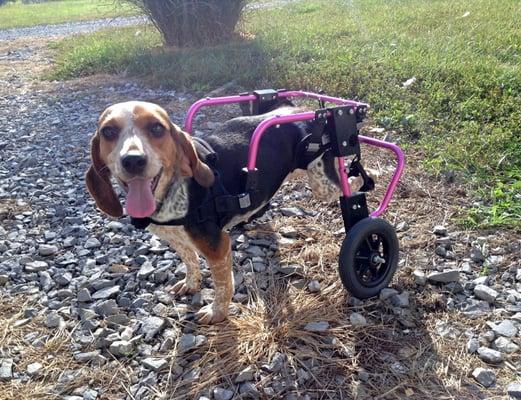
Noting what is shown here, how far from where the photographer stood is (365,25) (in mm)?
10992

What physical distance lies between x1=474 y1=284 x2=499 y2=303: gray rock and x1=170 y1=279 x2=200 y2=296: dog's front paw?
1.92m

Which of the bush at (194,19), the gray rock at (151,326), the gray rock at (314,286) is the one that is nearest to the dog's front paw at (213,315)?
the gray rock at (151,326)

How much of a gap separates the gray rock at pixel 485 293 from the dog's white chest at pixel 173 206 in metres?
2.00

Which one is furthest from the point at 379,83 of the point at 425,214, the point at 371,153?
the point at 425,214

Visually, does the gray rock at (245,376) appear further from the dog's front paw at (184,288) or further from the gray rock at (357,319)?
the dog's front paw at (184,288)

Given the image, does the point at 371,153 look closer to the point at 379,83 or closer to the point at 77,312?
→ the point at 379,83

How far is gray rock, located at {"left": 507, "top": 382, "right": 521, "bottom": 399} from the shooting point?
270cm

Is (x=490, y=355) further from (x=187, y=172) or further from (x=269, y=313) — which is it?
(x=187, y=172)

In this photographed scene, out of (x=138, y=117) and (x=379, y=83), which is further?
(x=379, y=83)

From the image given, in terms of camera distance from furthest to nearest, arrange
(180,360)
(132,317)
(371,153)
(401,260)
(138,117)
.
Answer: (371,153) < (401,260) < (132,317) < (180,360) < (138,117)

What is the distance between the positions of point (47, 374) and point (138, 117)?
5.20 feet

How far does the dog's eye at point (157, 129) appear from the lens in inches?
113

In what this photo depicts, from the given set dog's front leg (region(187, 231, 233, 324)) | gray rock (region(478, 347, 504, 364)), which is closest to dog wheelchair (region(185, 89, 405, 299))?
dog's front leg (region(187, 231, 233, 324))

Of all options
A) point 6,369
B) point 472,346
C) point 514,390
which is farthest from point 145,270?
point 514,390
